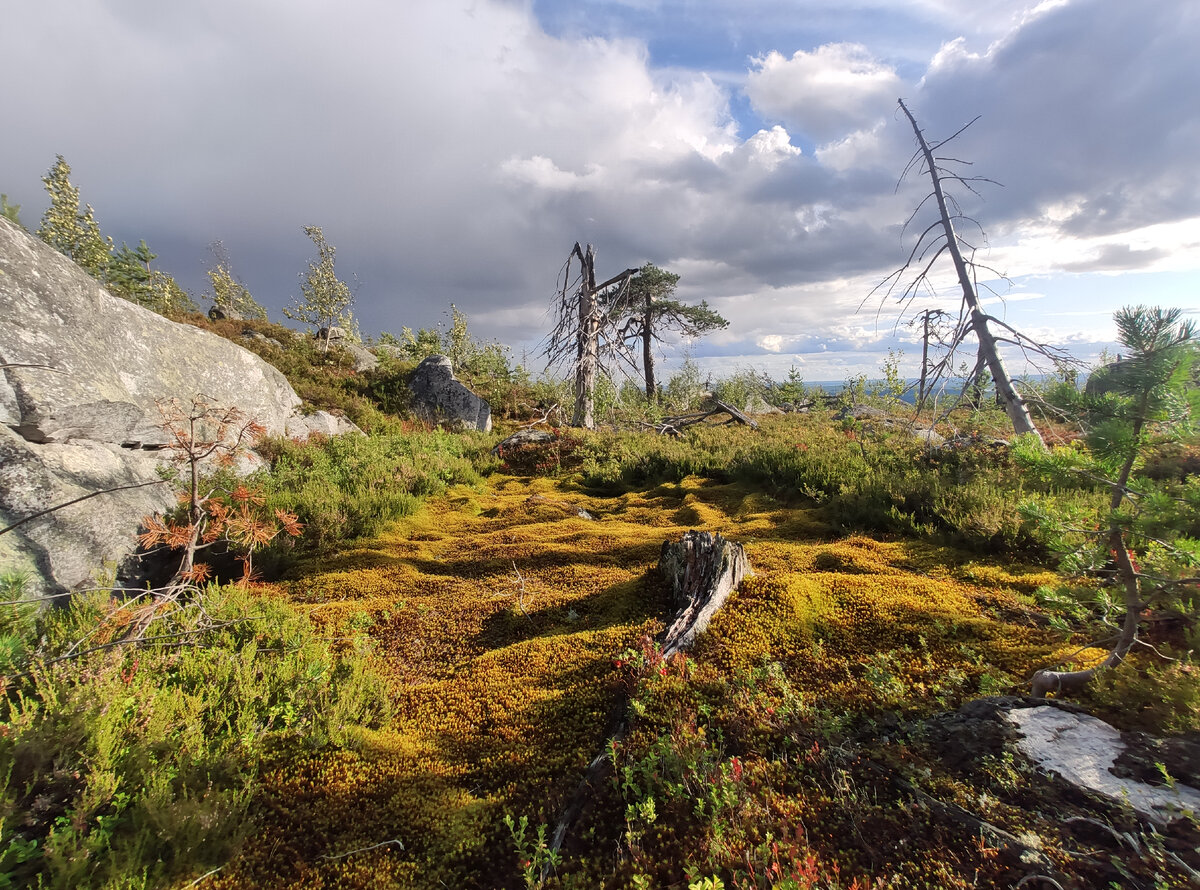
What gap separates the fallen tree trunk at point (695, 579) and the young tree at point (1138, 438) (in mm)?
2196

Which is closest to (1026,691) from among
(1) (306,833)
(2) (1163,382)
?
(2) (1163,382)

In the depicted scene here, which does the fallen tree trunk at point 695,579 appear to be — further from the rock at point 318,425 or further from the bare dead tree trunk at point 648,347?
the bare dead tree trunk at point 648,347

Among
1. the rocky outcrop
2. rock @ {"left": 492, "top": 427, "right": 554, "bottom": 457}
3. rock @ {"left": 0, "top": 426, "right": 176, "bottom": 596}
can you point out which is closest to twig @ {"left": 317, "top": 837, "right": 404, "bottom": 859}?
rock @ {"left": 0, "top": 426, "right": 176, "bottom": 596}

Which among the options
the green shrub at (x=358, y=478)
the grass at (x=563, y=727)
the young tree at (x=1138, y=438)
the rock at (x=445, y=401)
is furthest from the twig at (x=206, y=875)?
the rock at (x=445, y=401)

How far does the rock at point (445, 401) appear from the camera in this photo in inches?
648

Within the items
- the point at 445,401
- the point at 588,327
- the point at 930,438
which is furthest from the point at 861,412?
the point at 445,401

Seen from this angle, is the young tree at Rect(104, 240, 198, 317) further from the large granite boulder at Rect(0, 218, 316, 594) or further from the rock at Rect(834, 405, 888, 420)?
the rock at Rect(834, 405, 888, 420)

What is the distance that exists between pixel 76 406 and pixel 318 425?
21.4ft

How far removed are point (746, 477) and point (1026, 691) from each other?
653 cm

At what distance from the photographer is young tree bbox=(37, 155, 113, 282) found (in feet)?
68.6

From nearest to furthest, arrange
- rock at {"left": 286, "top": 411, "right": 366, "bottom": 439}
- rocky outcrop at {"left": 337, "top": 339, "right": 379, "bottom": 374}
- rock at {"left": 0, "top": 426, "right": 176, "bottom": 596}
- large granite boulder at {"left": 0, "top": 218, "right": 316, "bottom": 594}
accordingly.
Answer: rock at {"left": 0, "top": 426, "right": 176, "bottom": 596}, large granite boulder at {"left": 0, "top": 218, "right": 316, "bottom": 594}, rock at {"left": 286, "top": 411, "right": 366, "bottom": 439}, rocky outcrop at {"left": 337, "top": 339, "right": 379, "bottom": 374}

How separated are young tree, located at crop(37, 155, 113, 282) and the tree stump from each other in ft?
94.1

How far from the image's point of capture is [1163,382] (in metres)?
2.28

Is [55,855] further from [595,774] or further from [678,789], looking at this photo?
[678,789]
